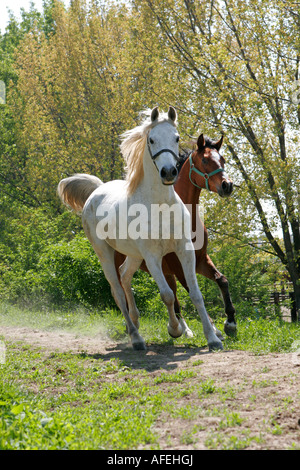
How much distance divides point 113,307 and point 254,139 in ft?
16.1

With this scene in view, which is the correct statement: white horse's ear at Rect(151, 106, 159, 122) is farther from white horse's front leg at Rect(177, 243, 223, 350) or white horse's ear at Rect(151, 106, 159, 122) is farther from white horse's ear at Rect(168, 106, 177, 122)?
white horse's front leg at Rect(177, 243, 223, 350)

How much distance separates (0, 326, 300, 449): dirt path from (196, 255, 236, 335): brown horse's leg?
70cm

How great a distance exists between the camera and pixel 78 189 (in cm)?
938

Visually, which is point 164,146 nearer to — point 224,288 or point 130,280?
point 224,288

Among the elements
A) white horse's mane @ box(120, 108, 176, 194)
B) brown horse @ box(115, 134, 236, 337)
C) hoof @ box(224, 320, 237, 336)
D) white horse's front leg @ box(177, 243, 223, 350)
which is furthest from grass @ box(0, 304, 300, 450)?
white horse's mane @ box(120, 108, 176, 194)

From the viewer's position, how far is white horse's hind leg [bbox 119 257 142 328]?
808 centimetres

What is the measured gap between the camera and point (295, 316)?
12.8 m

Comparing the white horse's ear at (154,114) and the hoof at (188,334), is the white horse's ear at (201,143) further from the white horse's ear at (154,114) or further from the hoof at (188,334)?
the hoof at (188,334)

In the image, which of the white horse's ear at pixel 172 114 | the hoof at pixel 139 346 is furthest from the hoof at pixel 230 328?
the white horse's ear at pixel 172 114

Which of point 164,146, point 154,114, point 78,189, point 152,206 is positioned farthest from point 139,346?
point 78,189

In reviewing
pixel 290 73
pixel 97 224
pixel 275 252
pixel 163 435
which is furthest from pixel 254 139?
pixel 163 435

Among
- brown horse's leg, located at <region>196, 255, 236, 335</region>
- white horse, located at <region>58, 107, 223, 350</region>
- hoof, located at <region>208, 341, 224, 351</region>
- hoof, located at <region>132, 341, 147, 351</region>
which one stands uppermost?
white horse, located at <region>58, 107, 223, 350</region>

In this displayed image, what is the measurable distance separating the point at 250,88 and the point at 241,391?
8.58m

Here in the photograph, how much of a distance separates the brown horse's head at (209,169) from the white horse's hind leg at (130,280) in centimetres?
148
